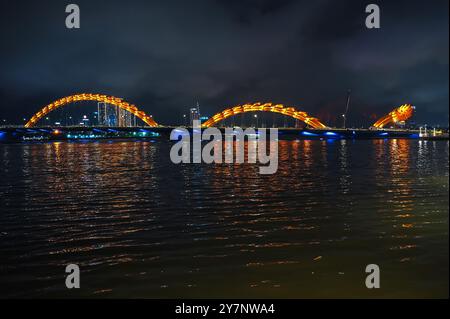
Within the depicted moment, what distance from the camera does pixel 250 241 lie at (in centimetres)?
1346

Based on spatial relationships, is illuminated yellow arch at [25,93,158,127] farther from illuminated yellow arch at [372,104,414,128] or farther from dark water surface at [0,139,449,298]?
dark water surface at [0,139,449,298]

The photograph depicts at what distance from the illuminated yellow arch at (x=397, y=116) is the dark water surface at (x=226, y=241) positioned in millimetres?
147468

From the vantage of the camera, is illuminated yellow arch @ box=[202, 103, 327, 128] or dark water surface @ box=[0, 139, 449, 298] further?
illuminated yellow arch @ box=[202, 103, 327, 128]

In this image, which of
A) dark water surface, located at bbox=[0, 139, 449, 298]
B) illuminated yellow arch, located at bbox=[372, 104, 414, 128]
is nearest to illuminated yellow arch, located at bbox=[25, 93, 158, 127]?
illuminated yellow arch, located at bbox=[372, 104, 414, 128]

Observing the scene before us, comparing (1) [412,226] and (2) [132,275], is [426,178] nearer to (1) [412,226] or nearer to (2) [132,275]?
(1) [412,226]

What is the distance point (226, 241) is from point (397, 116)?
533ft

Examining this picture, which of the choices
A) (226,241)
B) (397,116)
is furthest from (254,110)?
(226,241)

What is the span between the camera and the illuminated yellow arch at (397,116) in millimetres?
164413

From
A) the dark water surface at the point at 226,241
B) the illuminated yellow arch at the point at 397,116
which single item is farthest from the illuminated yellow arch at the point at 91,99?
the dark water surface at the point at 226,241

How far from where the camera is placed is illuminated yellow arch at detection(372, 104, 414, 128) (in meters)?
164

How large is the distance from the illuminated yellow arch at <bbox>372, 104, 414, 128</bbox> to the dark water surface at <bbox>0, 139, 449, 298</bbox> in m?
Result: 147

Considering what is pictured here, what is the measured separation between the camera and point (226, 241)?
1352 cm
